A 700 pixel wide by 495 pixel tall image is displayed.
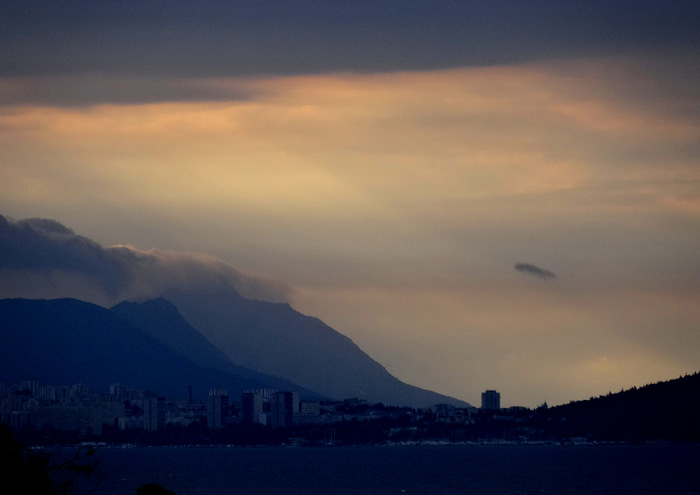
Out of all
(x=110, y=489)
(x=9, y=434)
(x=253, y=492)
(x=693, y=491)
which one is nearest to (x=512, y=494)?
(x=693, y=491)

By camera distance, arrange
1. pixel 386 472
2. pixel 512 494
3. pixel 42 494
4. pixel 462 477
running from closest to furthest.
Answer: pixel 42 494 < pixel 512 494 < pixel 462 477 < pixel 386 472

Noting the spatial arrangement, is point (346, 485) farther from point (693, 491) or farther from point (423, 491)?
point (693, 491)

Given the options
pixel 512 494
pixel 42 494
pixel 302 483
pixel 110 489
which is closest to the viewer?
pixel 42 494

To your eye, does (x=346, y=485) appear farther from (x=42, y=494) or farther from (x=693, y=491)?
(x=42, y=494)

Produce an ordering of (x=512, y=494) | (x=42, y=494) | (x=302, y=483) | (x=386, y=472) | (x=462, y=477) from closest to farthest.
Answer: (x=42, y=494) < (x=512, y=494) < (x=302, y=483) < (x=462, y=477) < (x=386, y=472)

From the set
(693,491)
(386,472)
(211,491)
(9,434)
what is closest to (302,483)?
(211,491)

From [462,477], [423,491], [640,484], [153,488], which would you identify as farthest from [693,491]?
[153,488]

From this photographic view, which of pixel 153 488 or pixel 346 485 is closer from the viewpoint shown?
pixel 153 488

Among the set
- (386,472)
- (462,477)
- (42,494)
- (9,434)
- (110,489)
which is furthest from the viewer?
(386,472)

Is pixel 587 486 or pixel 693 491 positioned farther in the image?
pixel 587 486
